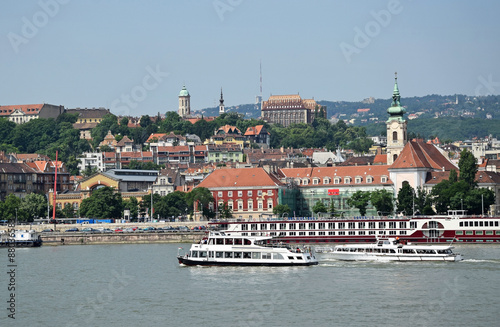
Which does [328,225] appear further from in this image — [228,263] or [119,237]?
[228,263]

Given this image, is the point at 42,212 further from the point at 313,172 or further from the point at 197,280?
the point at 197,280

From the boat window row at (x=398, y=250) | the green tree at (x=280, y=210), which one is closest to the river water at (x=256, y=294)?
the boat window row at (x=398, y=250)

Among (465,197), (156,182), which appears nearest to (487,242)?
(465,197)

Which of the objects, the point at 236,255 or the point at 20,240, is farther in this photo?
the point at 20,240

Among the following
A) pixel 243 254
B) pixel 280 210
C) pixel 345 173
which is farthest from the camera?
pixel 345 173

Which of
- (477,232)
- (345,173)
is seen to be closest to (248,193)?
(345,173)

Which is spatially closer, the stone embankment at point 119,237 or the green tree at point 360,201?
the stone embankment at point 119,237

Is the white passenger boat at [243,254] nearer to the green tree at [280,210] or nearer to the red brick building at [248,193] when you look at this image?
the green tree at [280,210]

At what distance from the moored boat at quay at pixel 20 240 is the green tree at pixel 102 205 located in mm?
23631

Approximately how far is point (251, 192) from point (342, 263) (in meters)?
48.9

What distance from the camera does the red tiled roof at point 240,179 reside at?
120688 mm

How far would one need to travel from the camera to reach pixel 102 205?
124m

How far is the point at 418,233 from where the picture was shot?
3492 inches

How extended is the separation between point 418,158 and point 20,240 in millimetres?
46675
